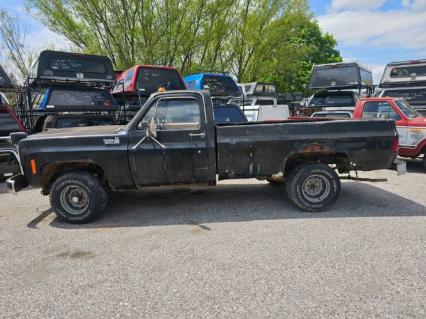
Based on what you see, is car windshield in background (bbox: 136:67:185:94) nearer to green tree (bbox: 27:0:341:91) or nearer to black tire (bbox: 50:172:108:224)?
black tire (bbox: 50:172:108:224)

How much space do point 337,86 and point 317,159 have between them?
913cm

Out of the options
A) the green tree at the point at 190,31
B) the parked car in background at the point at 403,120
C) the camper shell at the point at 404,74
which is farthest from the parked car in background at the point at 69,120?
the green tree at the point at 190,31

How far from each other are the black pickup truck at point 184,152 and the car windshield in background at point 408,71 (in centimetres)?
756

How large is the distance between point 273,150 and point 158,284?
2713 millimetres

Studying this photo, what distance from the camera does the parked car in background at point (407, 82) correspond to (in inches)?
406

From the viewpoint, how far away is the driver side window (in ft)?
16.6

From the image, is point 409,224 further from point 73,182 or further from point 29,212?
point 29,212

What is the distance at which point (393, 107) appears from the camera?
8336 mm

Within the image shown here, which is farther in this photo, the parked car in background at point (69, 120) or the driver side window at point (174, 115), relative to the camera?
the parked car in background at point (69, 120)

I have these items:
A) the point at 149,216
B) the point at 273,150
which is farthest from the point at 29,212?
the point at 273,150

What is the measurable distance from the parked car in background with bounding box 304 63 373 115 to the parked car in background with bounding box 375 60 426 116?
124 cm

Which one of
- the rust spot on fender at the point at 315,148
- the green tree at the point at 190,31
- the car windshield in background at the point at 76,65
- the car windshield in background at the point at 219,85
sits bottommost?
the rust spot on fender at the point at 315,148

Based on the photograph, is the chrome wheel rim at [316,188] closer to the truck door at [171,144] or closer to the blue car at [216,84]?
the truck door at [171,144]

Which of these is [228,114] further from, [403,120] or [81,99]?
[403,120]
